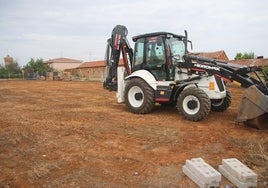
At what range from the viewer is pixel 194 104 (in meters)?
7.77

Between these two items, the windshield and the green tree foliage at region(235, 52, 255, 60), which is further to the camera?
the green tree foliage at region(235, 52, 255, 60)

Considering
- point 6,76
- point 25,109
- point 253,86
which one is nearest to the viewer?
point 253,86

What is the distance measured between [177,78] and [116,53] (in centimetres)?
248

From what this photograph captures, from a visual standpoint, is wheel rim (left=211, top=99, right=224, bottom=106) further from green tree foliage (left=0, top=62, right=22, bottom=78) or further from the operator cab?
Answer: green tree foliage (left=0, top=62, right=22, bottom=78)

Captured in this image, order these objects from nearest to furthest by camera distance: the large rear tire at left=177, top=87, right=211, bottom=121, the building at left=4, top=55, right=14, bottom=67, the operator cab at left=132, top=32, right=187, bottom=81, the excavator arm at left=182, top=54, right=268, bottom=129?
the excavator arm at left=182, top=54, right=268, bottom=129
the large rear tire at left=177, top=87, right=211, bottom=121
the operator cab at left=132, top=32, right=187, bottom=81
the building at left=4, top=55, right=14, bottom=67

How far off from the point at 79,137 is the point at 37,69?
51942 mm

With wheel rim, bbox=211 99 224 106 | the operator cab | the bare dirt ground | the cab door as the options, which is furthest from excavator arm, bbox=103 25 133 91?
wheel rim, bbox=211 99 224 106

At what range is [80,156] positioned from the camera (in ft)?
16.8

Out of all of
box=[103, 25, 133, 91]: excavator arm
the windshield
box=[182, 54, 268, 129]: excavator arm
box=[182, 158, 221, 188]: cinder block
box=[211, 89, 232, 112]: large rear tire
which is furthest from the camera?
box=[103, 25, 133, 91]: excavator arm

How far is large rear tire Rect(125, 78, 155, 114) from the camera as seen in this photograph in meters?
8.70

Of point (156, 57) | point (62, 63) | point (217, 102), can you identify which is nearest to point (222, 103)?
point (217, 102)

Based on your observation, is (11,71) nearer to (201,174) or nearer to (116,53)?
(116,53)

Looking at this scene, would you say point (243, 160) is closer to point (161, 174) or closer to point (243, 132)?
point (161, 174)

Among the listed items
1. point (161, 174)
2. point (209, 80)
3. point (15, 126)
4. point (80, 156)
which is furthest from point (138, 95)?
point (161, 174)
